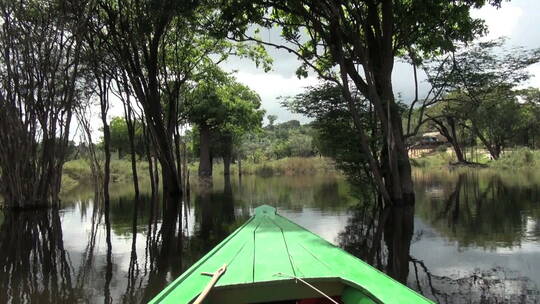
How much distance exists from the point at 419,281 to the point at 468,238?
383 cm

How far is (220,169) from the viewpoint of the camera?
57.9 metres

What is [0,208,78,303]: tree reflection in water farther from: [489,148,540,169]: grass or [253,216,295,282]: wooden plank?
[489,148,540,169]: grass

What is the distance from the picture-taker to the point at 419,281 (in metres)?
6.61

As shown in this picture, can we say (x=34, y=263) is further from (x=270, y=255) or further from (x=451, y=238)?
(x=451, y=238)

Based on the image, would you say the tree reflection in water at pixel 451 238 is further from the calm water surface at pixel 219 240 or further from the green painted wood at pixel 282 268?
the green painted wood at pixel 282 268

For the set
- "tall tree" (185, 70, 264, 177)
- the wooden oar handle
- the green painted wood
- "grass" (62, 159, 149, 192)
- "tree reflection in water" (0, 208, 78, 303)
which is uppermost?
"tall tree" (185, 70, 264, 177)

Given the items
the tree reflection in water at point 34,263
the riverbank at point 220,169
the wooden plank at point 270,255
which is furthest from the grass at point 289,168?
the wooden plank at point 270,255

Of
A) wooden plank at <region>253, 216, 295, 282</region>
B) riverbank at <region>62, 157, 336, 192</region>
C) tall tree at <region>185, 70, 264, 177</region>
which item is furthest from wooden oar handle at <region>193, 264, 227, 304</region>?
riverbank at <region>62, 157, 336, 192</region>

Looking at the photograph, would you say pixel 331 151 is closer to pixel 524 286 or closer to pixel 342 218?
pixel 342 218

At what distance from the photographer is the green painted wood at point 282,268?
3805mm

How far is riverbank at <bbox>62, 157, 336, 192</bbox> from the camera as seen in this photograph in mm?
42188

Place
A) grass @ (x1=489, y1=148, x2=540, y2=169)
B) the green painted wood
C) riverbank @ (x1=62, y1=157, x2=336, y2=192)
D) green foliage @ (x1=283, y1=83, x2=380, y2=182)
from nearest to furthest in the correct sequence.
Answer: the green painted wood → green foliage @ (x1=283, y1=83, x2=380, y2=182) → grass @ (x1=489, y1=148, x2=540, y2=169) → riverbank @ (x1=62, y1=157, x2=336, y2=192)

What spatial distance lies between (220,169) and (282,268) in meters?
53.8

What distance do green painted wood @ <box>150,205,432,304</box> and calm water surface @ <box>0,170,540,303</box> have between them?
5.18 feet
